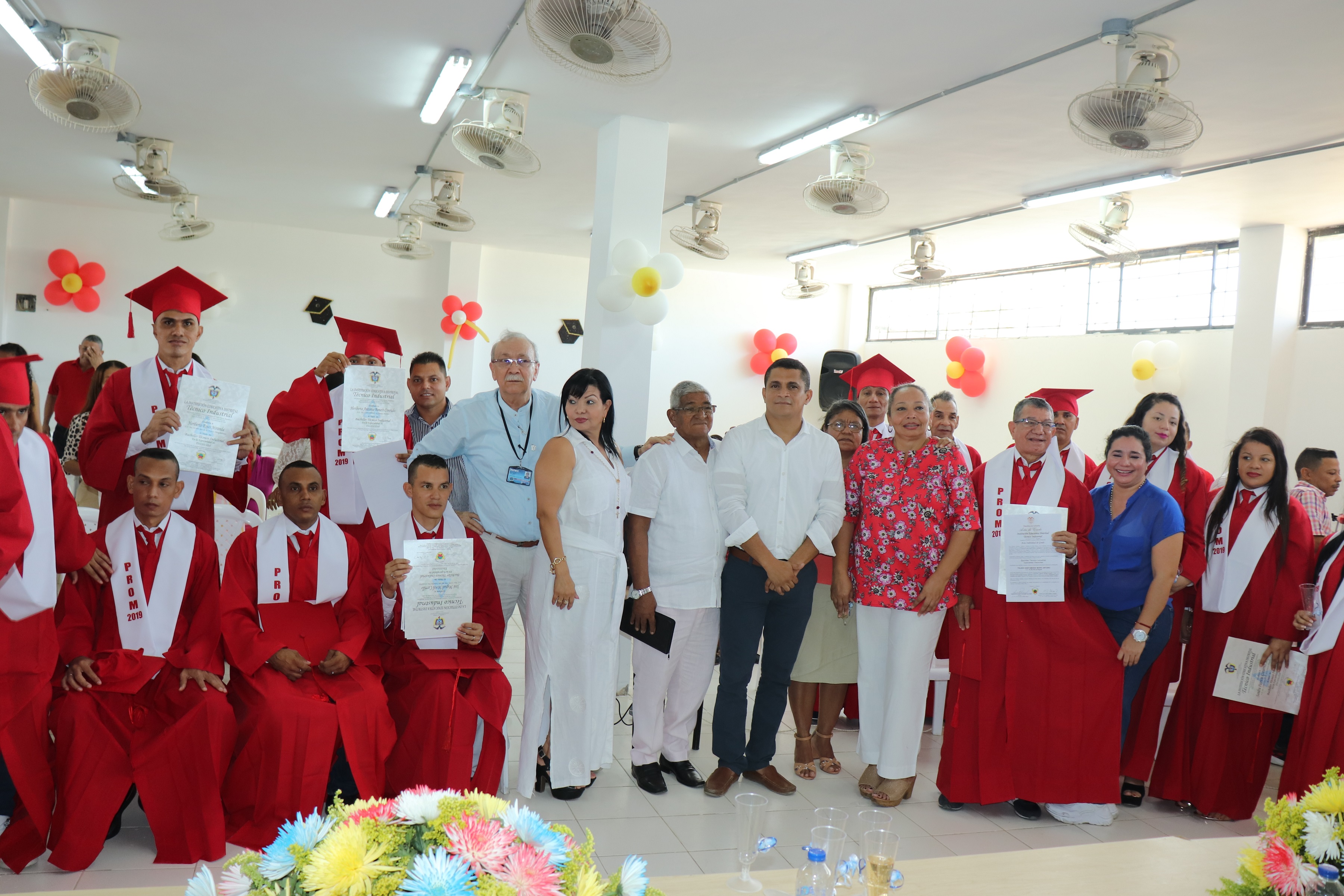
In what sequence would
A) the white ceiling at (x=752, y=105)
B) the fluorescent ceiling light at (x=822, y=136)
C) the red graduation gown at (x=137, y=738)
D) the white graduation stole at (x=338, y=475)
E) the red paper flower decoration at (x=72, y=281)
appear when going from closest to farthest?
the red graduation gown at (x=137, y=738) < the white graduation stole at (x=338, y=475) < the white ceiling at (x=752, y=105) < the fluorescent ceiling light at (x=822, y=136) < the red paper flower decoration at (x=72, y=281)

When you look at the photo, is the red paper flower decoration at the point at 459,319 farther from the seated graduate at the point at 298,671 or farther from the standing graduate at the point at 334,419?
the seated graduate at the point at 298,671

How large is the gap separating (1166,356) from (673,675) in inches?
322

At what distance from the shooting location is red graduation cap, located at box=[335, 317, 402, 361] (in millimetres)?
4418

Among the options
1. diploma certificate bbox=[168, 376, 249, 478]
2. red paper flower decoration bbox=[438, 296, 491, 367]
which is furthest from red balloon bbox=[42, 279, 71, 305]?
diploma certificate bbox=[168, 376, 249, 478]

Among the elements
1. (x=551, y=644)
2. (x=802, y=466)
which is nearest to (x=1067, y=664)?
(x=802, y=466)

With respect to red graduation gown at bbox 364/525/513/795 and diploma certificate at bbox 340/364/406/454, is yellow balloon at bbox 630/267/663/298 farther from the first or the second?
red graduation gown at bbox 364/525/513/795

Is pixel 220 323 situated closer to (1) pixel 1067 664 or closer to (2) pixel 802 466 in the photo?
(2) pixel 802 466

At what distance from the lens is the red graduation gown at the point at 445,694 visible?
11.5ft

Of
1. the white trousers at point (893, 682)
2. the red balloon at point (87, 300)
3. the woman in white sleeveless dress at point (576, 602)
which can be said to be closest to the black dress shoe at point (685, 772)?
the woman in white sleeveless dress at point (576, 602)

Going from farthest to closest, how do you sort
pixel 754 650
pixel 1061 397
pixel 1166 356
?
pixel 1166 356
pixel 1061 397
pixel 754 650

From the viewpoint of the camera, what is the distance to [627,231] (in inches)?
264

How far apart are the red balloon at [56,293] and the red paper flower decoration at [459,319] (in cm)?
451

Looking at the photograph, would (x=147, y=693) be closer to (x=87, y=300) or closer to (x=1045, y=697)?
(x=1045, y=697)

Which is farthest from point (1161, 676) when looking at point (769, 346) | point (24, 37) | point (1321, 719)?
point (769, 346)
